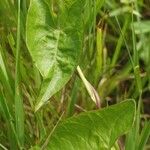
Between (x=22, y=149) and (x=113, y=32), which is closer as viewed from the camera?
(x=22, y=149)

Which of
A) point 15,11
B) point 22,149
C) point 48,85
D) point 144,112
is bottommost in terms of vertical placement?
point 144,112

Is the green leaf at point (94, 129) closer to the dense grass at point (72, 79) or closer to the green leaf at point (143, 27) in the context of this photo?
the dense grass at point (72, 79)

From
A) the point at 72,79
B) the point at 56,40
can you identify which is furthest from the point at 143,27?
the point at 56,40

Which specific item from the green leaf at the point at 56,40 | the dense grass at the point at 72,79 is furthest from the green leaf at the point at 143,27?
the green leaf at the point at 56,40

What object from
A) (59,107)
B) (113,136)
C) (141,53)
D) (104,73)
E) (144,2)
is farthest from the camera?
(144,2)

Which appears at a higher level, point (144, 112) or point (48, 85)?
point (48, 85)

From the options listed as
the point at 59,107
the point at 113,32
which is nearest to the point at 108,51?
the point at 113,32

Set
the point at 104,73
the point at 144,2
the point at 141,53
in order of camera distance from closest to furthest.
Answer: the point at 104,73 → the point at 141,53 → the point at 144,2

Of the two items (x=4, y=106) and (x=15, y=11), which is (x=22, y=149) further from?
(x=15, y=11)
